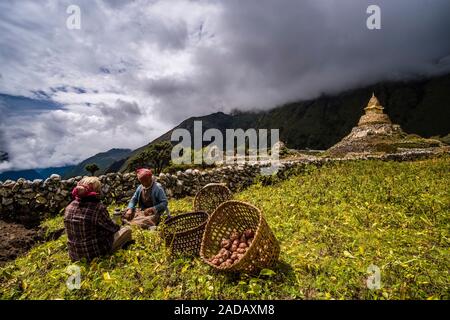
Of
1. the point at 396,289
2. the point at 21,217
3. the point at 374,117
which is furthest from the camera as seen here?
the point at 374,117

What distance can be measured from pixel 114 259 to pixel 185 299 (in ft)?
7.10

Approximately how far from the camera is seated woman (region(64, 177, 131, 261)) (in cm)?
553

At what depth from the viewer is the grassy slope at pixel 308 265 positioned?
445 centimetres

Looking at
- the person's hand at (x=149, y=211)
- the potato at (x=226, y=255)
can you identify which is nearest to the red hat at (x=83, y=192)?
the person's hand at (x=149, y=211)

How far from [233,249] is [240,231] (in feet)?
2.49

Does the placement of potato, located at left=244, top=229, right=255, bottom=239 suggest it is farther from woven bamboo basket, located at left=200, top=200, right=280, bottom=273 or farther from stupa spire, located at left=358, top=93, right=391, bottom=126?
stupa spire, located at left=358, top=93, right=391, bottom=126

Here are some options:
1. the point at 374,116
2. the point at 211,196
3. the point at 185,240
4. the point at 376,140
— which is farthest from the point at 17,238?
the point at 374,116

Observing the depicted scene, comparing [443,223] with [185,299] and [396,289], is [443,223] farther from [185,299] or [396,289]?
[185,299]

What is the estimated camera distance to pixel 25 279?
5.69 meters

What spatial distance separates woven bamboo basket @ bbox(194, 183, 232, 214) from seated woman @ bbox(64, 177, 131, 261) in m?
3.10

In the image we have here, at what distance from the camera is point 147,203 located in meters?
8.26

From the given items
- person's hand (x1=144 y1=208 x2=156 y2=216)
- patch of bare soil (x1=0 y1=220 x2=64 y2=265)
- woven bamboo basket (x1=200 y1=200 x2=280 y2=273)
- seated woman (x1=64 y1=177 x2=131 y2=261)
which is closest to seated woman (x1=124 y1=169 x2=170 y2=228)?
person's hand (x1=144 y1=208 x2=156 y2=216)

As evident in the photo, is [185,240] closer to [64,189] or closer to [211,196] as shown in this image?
[211,196]
